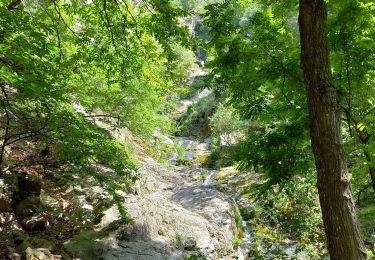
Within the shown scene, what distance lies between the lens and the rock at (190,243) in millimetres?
6296

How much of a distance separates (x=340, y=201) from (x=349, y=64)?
206 centimetres

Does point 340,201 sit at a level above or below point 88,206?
below

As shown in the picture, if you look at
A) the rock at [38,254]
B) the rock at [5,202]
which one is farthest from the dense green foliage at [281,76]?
the rock at [5,202]

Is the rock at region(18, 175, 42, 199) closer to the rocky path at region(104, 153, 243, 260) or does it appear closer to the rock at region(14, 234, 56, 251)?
the rock at region(14, 234, 56, 251)

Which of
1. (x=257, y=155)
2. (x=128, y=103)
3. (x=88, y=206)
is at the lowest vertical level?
(x=88, y=206)

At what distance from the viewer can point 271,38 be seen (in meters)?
4.64

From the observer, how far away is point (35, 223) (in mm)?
4488

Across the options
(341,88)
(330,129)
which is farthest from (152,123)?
(330,129)

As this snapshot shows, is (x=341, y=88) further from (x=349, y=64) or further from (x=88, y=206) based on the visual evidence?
(x=88, y=206)

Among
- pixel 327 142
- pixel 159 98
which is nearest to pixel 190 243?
pixel 159 98

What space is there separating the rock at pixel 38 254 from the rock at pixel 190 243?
122 inches

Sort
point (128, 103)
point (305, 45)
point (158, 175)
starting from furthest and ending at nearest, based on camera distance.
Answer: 1. point (158, 175)
2. point (128, 103)
3. point (305, 45)

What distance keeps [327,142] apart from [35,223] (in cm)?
415

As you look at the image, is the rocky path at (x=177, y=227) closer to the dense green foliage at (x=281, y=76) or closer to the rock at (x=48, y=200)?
the rock at (x=48, y=200)
